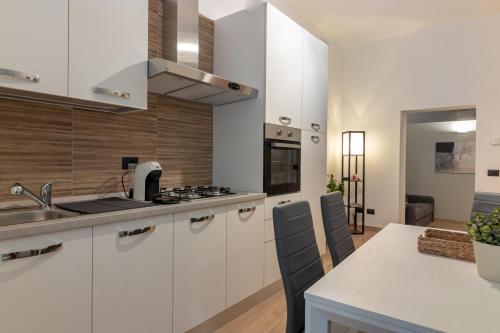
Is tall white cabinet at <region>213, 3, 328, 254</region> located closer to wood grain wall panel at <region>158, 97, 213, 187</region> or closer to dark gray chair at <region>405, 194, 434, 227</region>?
wood grain wall panel at <region>158, 97, 213, 187</region>

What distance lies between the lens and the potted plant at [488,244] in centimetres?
105

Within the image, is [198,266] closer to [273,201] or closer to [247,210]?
[247,210]

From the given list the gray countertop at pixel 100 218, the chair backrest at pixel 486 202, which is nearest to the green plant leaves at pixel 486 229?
the chair backrest at pixel 486 202

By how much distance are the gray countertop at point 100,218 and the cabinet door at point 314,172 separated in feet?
3.66

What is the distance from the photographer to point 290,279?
1167mm

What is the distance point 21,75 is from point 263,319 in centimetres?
205

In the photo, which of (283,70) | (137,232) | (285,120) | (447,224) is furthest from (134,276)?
(447,224)

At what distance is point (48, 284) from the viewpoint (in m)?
1.21

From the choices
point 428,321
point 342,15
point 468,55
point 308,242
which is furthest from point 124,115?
point 468,55

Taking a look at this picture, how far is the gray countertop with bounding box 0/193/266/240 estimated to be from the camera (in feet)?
3.63

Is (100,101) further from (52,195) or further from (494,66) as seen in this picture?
(494,66)

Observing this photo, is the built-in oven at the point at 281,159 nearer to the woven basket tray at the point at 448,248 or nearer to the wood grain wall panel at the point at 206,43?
the wood grain wall panel at the point at 206,43

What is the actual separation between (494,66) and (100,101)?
486cm

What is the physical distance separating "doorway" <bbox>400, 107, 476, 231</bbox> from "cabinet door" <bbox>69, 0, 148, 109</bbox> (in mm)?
4931
